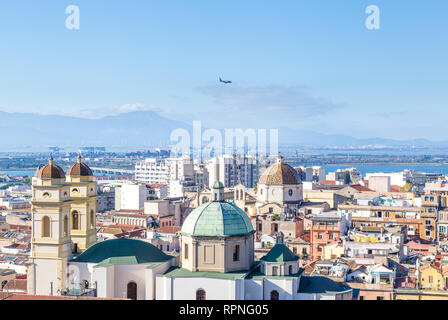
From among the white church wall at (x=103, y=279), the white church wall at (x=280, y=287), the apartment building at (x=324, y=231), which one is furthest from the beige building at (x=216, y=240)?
the apartment building at (x=324, y=231)

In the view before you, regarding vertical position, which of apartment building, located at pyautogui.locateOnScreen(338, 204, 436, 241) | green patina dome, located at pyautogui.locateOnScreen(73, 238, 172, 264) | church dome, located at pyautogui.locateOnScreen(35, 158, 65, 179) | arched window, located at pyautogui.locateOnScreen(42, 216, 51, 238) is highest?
church dome, located at pyautogui.locateOnScreen(35, 158, 65, 179)

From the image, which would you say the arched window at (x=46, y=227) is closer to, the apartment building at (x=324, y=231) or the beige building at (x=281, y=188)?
the apartment building at (x=324, y=231)

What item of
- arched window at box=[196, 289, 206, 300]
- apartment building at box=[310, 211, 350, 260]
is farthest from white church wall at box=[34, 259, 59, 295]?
apartment building at box=[310, 211, 350, 260]

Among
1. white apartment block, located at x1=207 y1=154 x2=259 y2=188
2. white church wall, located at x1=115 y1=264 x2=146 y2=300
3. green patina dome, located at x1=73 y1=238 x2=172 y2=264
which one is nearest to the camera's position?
white church wall, located at x1=115 y1=264 x2=146 y2=300

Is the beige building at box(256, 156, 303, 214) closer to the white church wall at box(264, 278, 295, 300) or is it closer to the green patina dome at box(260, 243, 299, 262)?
the green patina dome at box(260, 243, 299, 262)

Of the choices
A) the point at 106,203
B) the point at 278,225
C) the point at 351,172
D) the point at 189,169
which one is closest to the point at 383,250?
the point at 278,225

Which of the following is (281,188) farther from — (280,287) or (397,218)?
(280,287)
